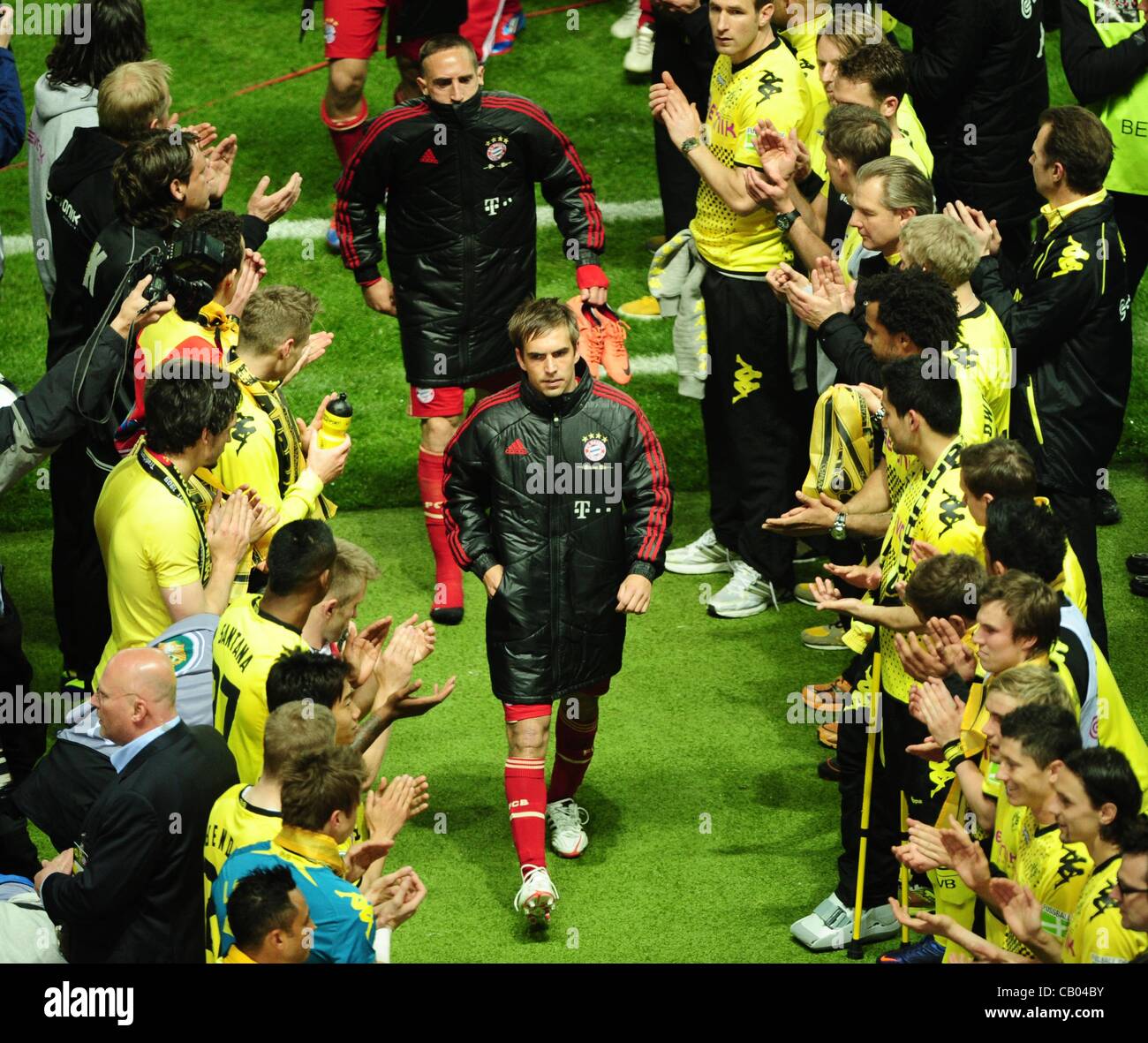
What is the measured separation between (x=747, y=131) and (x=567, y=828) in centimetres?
314

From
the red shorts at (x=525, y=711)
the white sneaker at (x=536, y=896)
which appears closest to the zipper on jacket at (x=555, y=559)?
the red shorts at (x=525, y=711)

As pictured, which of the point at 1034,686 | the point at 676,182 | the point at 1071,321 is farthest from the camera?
the point at 676,182

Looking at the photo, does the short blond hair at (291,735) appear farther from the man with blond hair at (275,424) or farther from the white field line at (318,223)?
the white field line at (318,223)

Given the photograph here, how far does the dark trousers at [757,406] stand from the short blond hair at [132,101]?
8.51ft

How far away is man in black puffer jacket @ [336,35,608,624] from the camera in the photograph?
25.4 ft

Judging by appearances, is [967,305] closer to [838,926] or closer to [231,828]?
[838,926]

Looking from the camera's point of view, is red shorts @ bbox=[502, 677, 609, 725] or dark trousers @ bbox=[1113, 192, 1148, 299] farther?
dark trousers @ bbox=[1113, 192, 1148, 299]

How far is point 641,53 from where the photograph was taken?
12.5m

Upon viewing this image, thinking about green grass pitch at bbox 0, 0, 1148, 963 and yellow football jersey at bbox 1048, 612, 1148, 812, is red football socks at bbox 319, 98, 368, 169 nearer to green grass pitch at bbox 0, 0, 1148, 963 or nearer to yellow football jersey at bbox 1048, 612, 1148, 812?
Result: green grass pitch at bbox 0, 0, 1148, 963

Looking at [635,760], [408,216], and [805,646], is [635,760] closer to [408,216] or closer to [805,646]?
[805,646]

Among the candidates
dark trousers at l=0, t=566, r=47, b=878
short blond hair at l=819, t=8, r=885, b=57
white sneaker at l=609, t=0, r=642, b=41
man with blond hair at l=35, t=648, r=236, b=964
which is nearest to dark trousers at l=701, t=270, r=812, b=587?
short blond hair at l=819, t=8, r=885, b=57

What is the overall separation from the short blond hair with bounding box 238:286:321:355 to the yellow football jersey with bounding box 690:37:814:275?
2305 millimetres

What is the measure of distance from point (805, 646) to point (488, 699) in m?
1.49

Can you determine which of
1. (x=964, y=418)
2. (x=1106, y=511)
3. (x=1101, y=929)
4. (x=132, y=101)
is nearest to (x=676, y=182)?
(x=1106, y=511)
